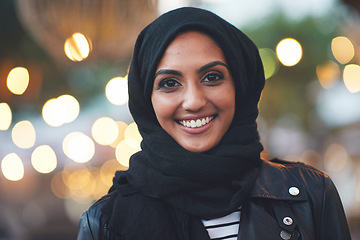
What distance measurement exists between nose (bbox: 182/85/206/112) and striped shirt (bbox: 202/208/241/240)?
0.56m

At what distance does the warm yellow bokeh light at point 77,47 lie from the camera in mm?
3745

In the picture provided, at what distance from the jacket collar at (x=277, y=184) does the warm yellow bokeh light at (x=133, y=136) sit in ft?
35.6

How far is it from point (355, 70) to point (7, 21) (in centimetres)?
830

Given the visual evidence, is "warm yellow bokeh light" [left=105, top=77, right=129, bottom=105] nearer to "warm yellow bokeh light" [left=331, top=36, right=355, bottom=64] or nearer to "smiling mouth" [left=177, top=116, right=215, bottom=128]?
"smiling mouth" [left=177, top=116, right=215, bottom=128]

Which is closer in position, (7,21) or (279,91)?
(7,21)

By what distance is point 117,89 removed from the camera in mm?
7758

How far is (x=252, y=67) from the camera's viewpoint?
2271 millimetres

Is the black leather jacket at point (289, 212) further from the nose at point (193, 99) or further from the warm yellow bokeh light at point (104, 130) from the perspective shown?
the warm yellow bokeh light at point (104, 130)

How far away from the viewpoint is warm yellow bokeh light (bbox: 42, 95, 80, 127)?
895 cm

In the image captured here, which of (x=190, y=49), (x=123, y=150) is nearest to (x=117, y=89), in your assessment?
(x=190, y=49)

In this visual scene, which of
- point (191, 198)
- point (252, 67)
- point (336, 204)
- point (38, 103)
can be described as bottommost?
point (336, 204)

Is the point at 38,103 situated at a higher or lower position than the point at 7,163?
higher

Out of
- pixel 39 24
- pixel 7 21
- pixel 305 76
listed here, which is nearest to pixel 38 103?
pixel 7 21

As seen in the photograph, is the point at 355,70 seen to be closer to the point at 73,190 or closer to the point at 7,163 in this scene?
the point at 7,163
